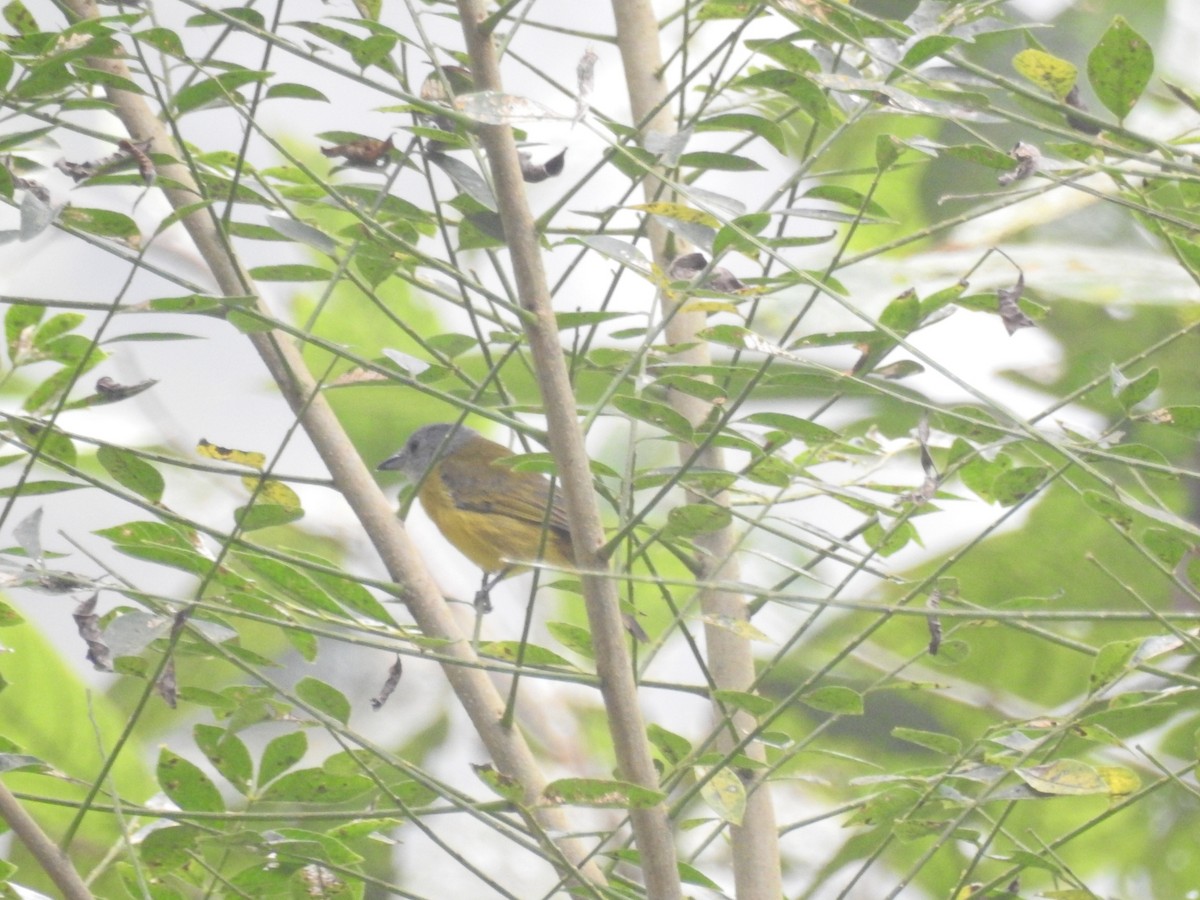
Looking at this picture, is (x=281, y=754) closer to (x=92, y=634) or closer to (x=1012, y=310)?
(x=92, y=634)

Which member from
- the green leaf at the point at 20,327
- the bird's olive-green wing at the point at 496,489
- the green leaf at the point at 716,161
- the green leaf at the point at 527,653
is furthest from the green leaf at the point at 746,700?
the bird's olive-green wing at the point at 496,489

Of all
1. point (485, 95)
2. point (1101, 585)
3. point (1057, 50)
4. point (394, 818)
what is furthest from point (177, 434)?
point (1057, 50)

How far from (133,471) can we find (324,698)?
0.82ft

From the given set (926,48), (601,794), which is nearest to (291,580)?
(601,794)

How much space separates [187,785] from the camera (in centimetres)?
125

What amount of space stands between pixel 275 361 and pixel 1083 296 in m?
1.72

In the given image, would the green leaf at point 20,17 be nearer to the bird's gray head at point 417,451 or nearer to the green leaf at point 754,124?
the green leaf at point 754,124

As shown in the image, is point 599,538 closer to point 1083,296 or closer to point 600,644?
point 600,644

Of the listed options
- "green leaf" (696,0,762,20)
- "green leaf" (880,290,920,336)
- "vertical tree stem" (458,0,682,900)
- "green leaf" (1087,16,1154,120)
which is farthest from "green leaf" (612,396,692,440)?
"green leaf" (696,0,762,20)

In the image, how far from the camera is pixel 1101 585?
9.05 ft

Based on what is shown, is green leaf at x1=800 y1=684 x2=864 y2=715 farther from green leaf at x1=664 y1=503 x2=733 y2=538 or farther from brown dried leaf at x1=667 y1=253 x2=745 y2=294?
brown dried leaf at x1=667 y1=253 x2=745 y2=294

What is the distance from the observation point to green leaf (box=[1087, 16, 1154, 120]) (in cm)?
102

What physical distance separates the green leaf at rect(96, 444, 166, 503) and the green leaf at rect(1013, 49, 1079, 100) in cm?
75

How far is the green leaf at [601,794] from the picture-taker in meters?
1.02
